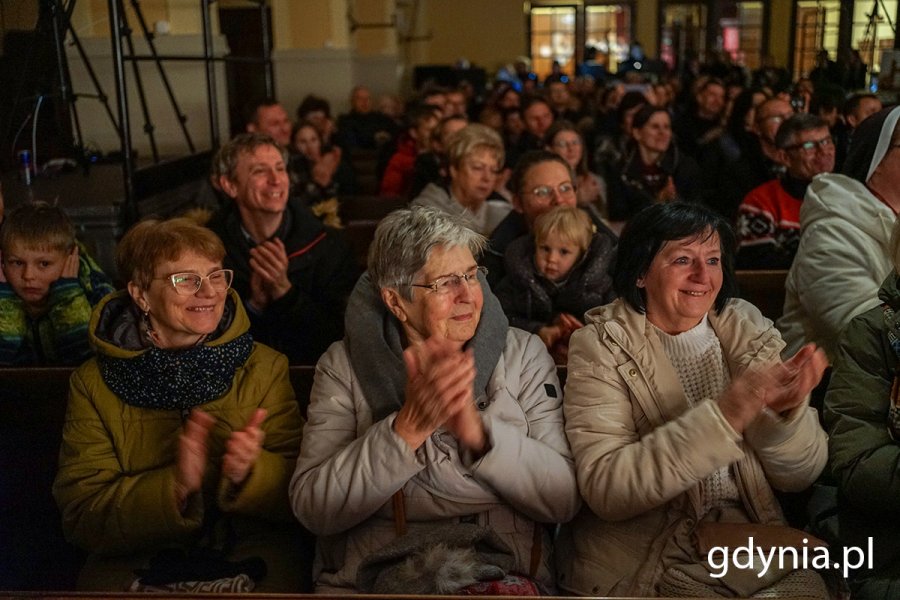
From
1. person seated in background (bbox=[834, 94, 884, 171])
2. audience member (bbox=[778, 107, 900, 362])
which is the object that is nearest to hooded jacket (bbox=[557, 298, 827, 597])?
audience member (bbox=[778, 107, 900, 362])

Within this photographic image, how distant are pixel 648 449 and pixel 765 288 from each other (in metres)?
1.72

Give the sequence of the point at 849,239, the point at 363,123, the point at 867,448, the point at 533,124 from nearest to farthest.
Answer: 1. the point at 867,448
2. the point at 849,239
3. the point at 533,124
4. the point at 363,123

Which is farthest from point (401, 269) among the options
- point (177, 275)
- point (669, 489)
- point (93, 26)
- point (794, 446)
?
point (93, 26)

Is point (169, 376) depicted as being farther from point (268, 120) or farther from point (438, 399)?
point (268, 120)

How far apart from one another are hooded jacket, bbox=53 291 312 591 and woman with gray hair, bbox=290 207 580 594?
0.42 ft

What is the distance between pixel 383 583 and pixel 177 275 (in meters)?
0.89

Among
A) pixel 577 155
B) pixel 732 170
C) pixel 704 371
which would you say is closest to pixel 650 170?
pixel 732 170


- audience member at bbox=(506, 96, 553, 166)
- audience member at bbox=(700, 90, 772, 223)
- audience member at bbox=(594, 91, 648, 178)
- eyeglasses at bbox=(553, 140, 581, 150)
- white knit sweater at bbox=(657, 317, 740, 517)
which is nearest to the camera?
white knit sweater at bbox=(657, 317, 740, 517)

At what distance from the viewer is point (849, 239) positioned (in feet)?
9.18

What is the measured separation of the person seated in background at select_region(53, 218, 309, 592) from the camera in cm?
216

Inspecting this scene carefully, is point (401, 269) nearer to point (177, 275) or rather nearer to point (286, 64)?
point (177, 275)

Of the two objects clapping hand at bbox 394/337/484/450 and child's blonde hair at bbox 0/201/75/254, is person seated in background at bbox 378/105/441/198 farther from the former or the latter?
clapping hand at bbox 394/337/484/450

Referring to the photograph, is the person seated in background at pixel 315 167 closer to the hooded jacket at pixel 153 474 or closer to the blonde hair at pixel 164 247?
the blonde hair at pixel 164 247

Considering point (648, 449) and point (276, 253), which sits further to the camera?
point (276, 253)
